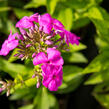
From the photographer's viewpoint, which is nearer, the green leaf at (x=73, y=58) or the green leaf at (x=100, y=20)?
the green leaf at (x=100, y=20)

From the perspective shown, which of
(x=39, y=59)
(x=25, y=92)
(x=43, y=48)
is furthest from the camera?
(x=25, y=92)

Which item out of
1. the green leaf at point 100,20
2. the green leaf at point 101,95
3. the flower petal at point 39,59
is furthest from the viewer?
the green leaf at point 101,95

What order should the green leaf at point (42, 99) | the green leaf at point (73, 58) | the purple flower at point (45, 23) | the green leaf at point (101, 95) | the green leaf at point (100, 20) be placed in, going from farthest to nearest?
1. the green leaf at point (101, 95)
2. the green leaf at point (73, 58)
3. the green leaf at point (42, 99)
4. the green leaf at point (100, 20)
5. the purple flower at point (45, 23)

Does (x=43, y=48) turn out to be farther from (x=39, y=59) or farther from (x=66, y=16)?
(x=66, y=16)

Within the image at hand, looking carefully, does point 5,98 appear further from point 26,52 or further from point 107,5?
point 107,5

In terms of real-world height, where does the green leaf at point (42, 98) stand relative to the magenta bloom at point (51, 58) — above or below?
below

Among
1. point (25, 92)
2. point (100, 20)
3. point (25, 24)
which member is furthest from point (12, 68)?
point (100, 20)

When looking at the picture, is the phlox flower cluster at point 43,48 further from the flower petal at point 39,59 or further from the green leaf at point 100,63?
the green leaf at point 100,63

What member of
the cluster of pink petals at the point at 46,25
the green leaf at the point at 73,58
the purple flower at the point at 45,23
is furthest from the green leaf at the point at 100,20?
the purple flower at the point at 45,23
